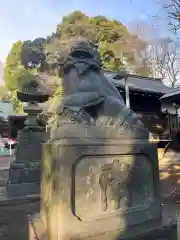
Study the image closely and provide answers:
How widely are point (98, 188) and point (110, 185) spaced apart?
0.13 m

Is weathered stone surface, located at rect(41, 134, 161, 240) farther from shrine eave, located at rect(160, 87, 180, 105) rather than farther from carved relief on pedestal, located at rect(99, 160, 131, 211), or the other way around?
shrine eave, located at rect(160, 87, 180, 105)

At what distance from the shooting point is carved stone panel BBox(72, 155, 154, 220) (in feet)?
7.36

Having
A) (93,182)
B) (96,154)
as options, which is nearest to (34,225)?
(93,182)

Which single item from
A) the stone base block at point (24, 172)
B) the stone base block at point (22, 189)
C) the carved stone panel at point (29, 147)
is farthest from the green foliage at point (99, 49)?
the stone base block at point (22, 189)

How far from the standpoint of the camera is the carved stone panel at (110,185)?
2.24m

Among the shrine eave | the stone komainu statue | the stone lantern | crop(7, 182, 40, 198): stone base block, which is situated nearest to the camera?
the stone komainu statue

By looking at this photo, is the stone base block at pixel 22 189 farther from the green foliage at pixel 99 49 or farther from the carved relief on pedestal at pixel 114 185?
the carved relief on pedestal at pixel 114 185

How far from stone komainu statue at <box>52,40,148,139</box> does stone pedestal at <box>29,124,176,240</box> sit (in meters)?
0.17

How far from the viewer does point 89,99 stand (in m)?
2.65

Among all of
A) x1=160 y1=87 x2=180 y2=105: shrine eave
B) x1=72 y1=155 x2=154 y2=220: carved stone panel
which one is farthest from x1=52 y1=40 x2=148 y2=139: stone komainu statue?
x1=160 y1=87 x2=180 y2=105: shrine eave

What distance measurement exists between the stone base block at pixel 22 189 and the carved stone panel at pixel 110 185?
3.71 meters

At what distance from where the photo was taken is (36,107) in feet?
22.6

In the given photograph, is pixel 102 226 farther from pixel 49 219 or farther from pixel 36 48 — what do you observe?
pixel 36 48

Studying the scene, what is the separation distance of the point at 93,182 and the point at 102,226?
42 centimetres
